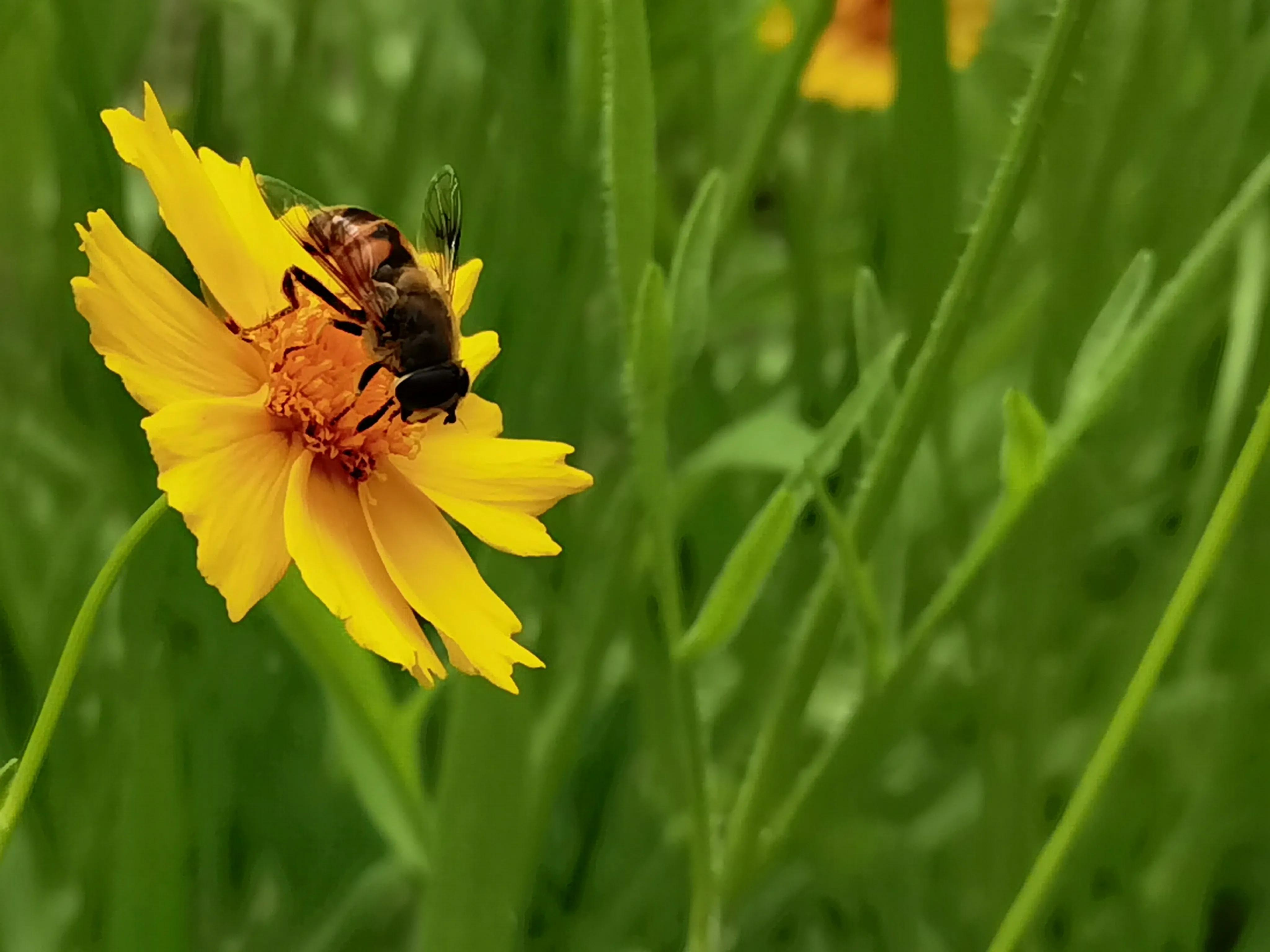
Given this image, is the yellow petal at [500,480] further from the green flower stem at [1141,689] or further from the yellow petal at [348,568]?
the green flower stem at [1141,689]

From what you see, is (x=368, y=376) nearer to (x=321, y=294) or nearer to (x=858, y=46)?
(x=321, y=294)

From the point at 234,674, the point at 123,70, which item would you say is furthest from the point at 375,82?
the point at 234,674

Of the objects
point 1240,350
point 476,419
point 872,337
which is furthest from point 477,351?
point 1240,350

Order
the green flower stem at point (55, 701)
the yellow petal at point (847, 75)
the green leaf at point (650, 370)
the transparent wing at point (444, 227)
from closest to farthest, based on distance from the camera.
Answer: the green flower stem at point (55, 701) → the green leaf at point (650, 370) → the transparent wing at point (444, 227) → the yellow petal at point (847, 75)

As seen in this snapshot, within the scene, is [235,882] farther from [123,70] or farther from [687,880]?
[123,70]

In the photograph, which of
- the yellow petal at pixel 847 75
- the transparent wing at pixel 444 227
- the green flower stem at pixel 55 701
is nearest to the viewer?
the green flower stem at pixel 55 701

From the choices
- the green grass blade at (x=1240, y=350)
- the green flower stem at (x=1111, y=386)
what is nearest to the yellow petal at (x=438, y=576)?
the green flower stem at (x=1111, y=386)
